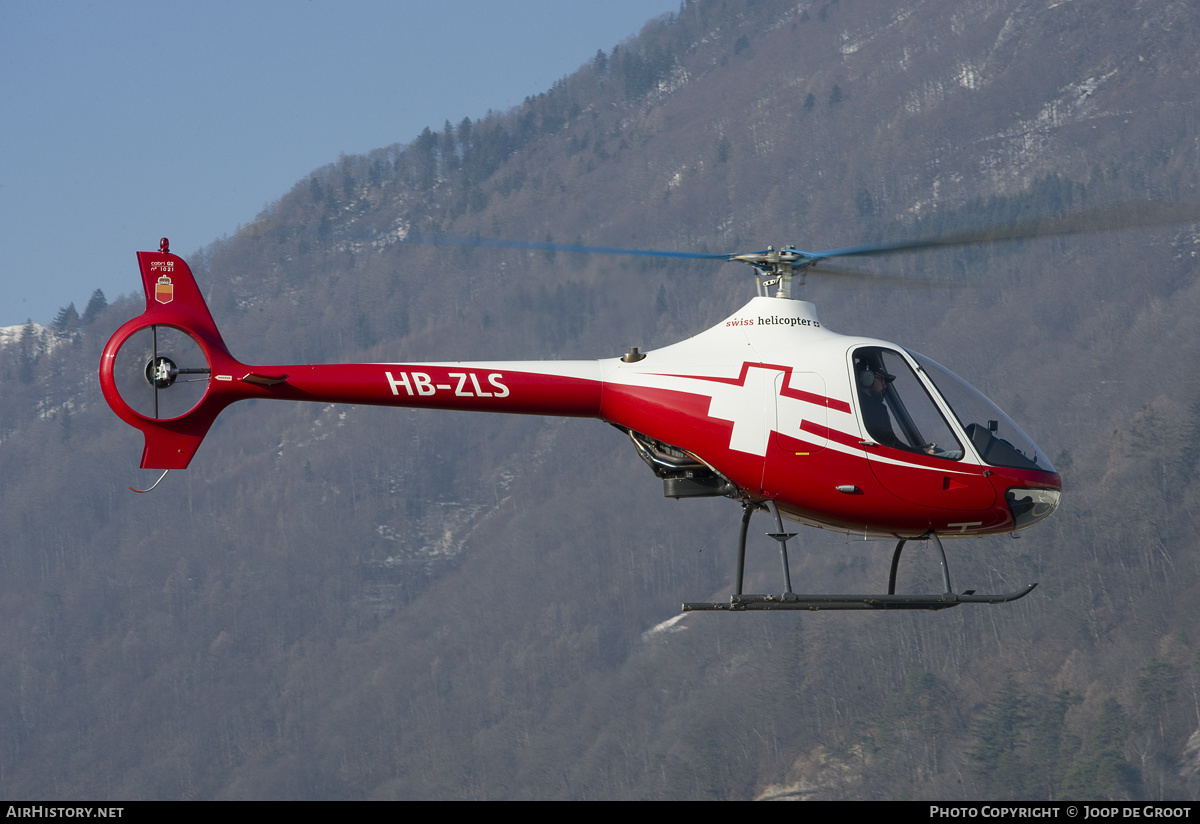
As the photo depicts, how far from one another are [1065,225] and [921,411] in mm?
2512

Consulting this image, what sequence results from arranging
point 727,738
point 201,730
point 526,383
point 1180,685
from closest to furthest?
point 526,383 < point 1180,685 < point 727,738 < point 201,730

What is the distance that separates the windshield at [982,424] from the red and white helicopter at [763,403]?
2 cm

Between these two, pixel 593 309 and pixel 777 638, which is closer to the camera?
pixel 777 638

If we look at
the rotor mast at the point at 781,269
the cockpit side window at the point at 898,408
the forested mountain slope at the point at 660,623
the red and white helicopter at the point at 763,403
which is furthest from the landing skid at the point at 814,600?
the forested mountain slope at the point at 660,623

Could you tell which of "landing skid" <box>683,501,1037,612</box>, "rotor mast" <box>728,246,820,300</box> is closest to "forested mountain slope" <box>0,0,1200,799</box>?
"rotor mast" <box>728,246,820,300</box>

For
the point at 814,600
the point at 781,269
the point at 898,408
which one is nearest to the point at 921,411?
the point at 898,408

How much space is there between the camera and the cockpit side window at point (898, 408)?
1556cm

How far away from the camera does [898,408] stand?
15.7 m

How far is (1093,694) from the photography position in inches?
4313

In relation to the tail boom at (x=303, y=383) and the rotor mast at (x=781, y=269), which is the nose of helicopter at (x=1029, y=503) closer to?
the rotor mast at (x=781, y=269)

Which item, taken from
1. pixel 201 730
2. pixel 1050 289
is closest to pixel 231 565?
pixel 201 730

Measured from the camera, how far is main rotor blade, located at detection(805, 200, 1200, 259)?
15305 mm

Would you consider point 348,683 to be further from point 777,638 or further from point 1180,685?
point 1180,685

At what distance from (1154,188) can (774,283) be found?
192m
